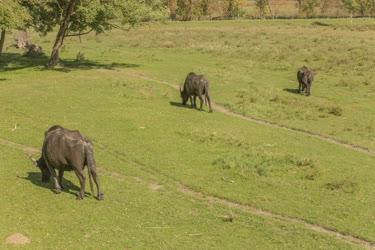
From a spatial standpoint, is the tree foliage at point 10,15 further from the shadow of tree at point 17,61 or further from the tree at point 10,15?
the shadow of tree at point 17,61

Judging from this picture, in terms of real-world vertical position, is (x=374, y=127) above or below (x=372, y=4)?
below

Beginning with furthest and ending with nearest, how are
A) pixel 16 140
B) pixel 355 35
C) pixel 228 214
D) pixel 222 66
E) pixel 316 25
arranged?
pixel 316 25 → pixel 355 35 → pixel 222 66 → pixel 16 140 → pixel 228 214

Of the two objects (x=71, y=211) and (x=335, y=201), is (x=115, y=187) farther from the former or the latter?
(x=335, y=201)

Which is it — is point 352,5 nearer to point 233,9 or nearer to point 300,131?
point 233,9

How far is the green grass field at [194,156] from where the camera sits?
58.4 ft

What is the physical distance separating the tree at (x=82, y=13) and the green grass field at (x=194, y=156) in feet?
12.0

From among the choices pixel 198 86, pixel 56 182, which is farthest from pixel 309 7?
pixel 56 182

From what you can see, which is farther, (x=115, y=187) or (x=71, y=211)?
(x=115, y=187)

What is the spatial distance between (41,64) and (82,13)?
25.2 feet

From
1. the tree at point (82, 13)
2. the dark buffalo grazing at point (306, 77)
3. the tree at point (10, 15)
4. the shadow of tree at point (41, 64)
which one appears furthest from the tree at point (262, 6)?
the tree at point (10, 15)

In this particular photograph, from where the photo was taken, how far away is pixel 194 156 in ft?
84.5

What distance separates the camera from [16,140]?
87.0ft

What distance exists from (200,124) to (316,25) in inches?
2735

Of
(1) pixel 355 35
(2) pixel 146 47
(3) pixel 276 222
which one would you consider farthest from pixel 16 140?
(1) pixel 355 35
